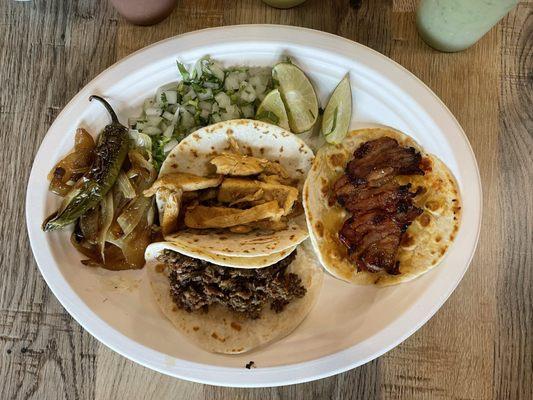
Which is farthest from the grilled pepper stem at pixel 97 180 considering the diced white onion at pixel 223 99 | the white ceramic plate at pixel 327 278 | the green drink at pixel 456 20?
the green drink at pixel 456 20

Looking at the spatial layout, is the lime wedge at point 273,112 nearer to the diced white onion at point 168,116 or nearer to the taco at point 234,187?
the taco at point 234,187

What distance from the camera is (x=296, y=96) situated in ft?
8.46

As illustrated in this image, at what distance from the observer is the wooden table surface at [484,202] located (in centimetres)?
263

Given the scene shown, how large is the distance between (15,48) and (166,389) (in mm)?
1982

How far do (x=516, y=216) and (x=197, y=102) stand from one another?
5.57 feet

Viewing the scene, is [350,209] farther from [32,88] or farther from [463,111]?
[32,88]

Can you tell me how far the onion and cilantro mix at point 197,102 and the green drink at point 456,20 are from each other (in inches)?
31.7

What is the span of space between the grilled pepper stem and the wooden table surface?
44 cm

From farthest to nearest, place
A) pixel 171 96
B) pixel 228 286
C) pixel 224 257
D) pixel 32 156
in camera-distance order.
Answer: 1. pixel 32 156
2. pixel 171 96
3. pixel 228 286
4. pixel 224 257

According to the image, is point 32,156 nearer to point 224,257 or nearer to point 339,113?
point 224,257

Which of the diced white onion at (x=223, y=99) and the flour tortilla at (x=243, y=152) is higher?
the diced white onion at (x=223, y=99)

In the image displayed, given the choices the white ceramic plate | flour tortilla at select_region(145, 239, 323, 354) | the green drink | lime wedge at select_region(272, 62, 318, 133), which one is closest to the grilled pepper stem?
the white ceramic plate

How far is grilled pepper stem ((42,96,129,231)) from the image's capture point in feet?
8.11

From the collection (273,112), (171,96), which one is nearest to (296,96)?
(273,112)
